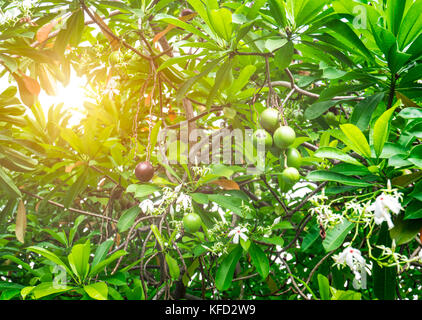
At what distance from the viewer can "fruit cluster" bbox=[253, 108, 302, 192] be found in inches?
42.2

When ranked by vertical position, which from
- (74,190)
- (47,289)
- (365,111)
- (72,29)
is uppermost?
(72,29)

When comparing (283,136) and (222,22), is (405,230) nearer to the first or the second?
(283,136)

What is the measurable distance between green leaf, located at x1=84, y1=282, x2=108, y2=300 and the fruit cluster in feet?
2.28

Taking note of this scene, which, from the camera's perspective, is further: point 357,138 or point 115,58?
point 115,58

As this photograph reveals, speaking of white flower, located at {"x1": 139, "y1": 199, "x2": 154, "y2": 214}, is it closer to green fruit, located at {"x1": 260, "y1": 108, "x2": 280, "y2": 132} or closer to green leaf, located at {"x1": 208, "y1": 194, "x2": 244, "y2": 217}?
Answer: green leaf, located at {"x1": 208, "y1": 194, "x2": 244, "y2": 217}

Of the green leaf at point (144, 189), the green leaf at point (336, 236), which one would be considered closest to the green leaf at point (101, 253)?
the green leaf at point (144, 189)

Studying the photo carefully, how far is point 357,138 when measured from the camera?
37.4 inches

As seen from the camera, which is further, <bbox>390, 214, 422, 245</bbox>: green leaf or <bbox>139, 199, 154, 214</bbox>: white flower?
<bbox>139, 199, 154, 214</bbox>: white flower

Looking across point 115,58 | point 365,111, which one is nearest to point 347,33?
point 365,111

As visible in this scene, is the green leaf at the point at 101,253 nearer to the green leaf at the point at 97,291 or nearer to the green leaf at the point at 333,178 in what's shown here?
the green leaf at the point at 97,291

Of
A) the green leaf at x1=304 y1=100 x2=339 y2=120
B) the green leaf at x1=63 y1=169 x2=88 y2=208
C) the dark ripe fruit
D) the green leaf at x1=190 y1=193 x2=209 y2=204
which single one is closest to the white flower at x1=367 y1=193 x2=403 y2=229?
the green leaf at x1=304 y1=100 x2=339 y2=120

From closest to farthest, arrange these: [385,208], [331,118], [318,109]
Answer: [385,208] < [318,109] < [331,118]

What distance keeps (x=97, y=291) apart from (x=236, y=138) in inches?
36.1

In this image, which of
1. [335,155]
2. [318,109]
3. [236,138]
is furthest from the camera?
[236,138]
